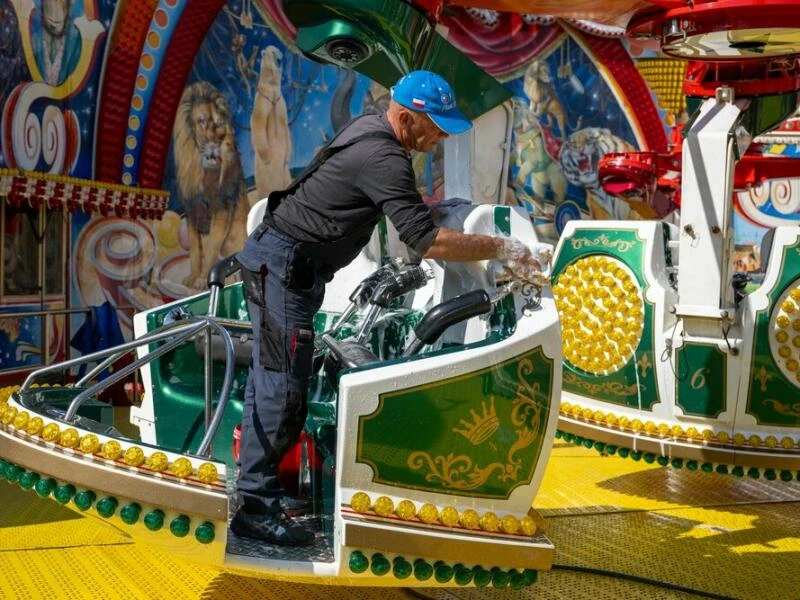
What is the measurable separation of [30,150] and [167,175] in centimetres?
170

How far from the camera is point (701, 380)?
4.40 m

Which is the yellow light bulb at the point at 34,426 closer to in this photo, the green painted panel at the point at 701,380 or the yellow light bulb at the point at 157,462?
the yellow light bulb at the point at 157,462

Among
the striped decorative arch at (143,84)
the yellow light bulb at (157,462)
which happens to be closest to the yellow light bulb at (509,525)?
the yellow light bulb at (157,462)

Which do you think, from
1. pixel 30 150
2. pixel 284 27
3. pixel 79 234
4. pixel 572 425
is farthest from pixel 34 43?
pixel 572 425

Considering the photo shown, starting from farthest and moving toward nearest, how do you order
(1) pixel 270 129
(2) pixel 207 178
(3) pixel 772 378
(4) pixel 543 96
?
(4) pixel 543 96, (1) pixel 270 129, (2) pixel 207 178, (3) pixel 772 378

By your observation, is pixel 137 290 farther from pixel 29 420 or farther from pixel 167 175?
pixel 29 420

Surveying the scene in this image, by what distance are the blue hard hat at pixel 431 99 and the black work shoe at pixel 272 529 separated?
1.27m

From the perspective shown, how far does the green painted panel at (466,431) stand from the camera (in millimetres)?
2525

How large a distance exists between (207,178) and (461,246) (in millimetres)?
6082

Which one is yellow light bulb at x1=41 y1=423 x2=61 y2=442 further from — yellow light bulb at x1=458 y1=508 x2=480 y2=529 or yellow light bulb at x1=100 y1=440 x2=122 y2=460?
yellow light bulb at x1=458 y1=508 x2=480 y2=529

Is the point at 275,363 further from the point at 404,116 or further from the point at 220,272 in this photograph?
the point at 220,272

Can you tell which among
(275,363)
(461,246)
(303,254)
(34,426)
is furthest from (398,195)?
(34,426)

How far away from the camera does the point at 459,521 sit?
262 cm

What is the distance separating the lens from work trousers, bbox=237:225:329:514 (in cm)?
268
